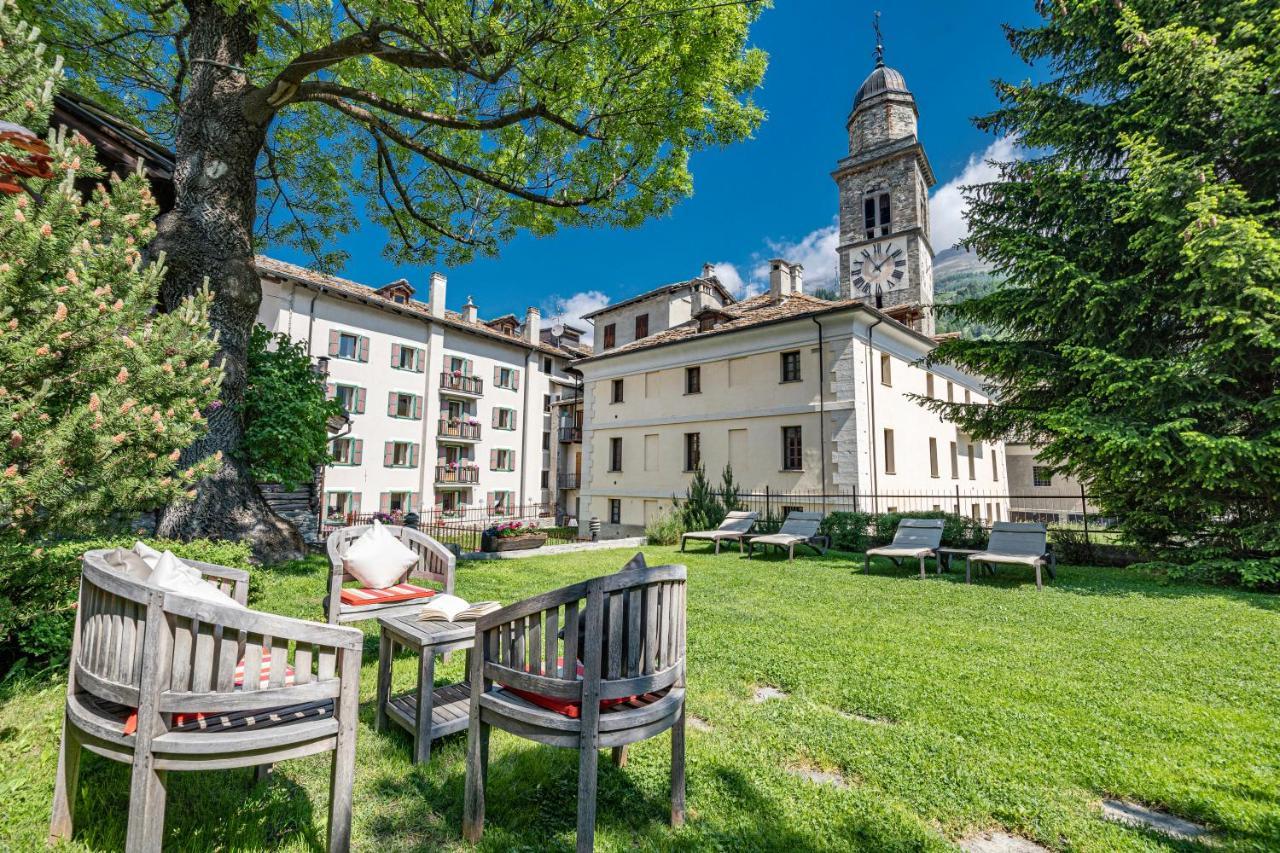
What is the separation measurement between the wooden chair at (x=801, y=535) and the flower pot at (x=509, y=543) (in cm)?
522

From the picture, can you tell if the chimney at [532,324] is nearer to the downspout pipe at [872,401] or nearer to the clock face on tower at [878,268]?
the clock face on tower at [878,268]

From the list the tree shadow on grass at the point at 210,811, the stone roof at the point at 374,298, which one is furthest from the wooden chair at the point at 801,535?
the stone roof at the point at 374,298

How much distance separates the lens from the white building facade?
25.1 meters

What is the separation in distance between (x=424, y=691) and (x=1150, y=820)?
3551 millimetres

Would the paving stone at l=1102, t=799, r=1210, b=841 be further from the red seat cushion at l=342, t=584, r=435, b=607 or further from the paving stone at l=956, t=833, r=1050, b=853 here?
the red seat cushion at l=342, t=584, r=435, b=607

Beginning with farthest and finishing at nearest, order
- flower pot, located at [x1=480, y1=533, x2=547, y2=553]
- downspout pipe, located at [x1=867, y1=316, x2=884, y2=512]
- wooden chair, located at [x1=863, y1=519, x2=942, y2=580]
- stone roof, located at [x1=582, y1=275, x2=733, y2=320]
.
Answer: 1. stone roof, located at [x1=582, y1=275, x2=733, y2=320]
2. downspout pipe, located at [x1=867, y1=316, x2=884, y2=512]
3. flower pot, located at [x1=480, y1=533, x2=547, y2=553]
4. wooden chair, located at [x1=863, y1=519, x2=942, y2=580]

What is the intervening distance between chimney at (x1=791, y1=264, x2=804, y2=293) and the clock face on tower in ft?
44.5

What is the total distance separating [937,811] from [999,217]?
13111 mm

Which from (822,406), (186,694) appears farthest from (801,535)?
(186,694)

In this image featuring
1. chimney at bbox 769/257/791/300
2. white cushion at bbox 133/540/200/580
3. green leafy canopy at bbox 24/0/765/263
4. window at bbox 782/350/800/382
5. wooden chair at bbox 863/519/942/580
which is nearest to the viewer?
white cushion at bbox 133/540/200/580

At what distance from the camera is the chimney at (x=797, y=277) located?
24547mm

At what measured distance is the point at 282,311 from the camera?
78.6ft

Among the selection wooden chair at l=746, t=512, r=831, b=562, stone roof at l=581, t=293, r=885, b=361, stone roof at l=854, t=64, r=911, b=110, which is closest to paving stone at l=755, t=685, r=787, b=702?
wooden chair at l=746, t=512, r=831, b=562

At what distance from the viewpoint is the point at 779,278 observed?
23953mm
